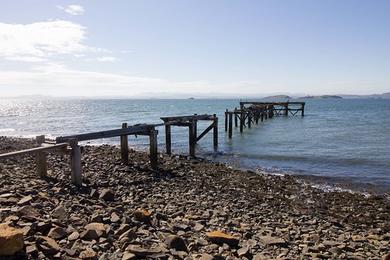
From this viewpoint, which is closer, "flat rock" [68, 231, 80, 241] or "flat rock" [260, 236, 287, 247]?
"flat rock" [68, 231, 80, 241]

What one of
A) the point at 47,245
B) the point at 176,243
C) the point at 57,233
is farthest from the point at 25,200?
the point at 176,243

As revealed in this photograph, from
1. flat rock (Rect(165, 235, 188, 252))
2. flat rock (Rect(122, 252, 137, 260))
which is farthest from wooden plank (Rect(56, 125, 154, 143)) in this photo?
flat rock (Rect(122, 252, 137, 260))

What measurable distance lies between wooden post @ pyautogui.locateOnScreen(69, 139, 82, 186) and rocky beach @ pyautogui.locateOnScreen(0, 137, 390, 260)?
0.98 feet

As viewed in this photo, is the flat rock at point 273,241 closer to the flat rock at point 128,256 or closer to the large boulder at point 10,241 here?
the flat rock at point 128,256

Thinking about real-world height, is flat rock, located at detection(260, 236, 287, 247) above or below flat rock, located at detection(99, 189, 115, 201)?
below

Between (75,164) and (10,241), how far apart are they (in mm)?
6043

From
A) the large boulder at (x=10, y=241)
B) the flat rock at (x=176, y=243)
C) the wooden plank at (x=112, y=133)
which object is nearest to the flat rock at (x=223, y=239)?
the flat rock at (x=176, y=243)

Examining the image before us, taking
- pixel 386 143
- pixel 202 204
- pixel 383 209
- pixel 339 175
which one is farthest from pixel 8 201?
pixel 386 143

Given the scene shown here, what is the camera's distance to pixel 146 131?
16219mm

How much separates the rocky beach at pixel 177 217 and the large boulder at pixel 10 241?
1cm

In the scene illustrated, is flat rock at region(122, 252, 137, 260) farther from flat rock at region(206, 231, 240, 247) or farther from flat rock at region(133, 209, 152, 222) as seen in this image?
flat rock at region(133, 209, 152, 222)

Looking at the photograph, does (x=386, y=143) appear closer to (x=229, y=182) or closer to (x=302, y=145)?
(x=302, y=145)

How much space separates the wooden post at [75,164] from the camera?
37.2 ft

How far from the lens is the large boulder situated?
17.8 ft
